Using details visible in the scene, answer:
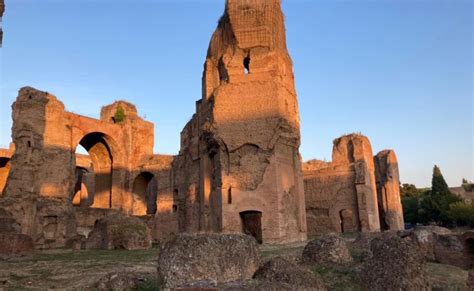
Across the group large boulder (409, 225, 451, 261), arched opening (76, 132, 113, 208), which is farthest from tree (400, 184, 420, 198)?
large boulder (409, 225, 451, 261)

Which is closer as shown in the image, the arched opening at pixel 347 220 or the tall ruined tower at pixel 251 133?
the tall ruined tower at pixel 251 133

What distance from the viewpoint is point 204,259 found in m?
5.59

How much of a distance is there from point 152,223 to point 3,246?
10726mm

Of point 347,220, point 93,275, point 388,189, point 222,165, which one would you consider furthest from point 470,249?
point 388,189

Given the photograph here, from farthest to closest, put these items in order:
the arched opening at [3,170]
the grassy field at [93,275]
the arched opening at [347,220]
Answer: the arched opening at [3,170]
the arched opening at [347,220]
the grassy field at [93,275]

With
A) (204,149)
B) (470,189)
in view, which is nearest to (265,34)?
(204,149)

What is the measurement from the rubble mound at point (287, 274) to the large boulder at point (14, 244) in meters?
9.91

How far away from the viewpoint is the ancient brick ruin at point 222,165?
17.5m

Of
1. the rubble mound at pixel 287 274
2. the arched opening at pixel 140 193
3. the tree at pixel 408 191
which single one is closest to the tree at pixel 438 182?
the tree at pixel 408 191

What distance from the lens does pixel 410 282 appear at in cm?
598

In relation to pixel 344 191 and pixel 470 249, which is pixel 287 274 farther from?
pixel 344 191

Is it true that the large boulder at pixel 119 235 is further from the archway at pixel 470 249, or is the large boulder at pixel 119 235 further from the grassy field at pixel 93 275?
the archway at pixel 470 249

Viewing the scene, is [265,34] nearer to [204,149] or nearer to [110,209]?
[204,149]

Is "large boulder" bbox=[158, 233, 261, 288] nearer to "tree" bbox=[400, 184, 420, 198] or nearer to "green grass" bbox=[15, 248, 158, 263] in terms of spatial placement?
"green grass" bbox=[15, 248, 158, 263]
